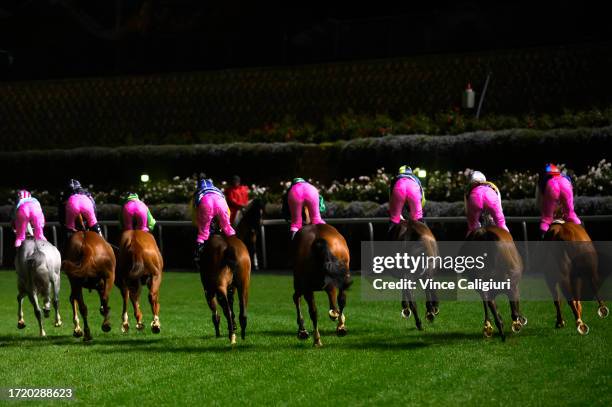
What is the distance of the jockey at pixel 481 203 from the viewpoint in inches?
479

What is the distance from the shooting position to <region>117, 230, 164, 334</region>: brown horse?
13305mm

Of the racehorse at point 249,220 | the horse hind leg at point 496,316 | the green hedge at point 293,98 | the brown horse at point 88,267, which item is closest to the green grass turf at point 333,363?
the horse hind leg at point 496,316

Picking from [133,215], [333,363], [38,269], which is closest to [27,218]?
[38,269]

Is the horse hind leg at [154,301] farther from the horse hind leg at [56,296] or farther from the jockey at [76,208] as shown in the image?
the horse hind leg at [56,296]

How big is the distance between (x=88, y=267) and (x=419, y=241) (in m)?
3.90

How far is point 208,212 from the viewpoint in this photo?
12688 millimetres

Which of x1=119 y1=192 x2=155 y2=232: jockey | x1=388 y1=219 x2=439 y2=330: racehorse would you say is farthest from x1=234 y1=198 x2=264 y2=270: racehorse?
x1=388 y1=219 x2=439 y2=330: racehorse

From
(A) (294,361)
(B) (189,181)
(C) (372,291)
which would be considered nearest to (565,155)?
(C) (372,291)

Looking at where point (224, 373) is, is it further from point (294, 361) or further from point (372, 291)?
point (372, 291)

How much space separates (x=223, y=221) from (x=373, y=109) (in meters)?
14.4

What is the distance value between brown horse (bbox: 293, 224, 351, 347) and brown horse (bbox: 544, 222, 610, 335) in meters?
2.28

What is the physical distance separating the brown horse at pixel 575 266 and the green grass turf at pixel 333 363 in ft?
1.28

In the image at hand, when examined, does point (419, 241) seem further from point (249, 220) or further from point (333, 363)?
point (249, 220)

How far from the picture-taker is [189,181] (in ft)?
82.8
